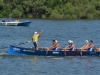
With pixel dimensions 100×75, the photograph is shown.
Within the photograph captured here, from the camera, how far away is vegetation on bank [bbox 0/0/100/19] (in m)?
124

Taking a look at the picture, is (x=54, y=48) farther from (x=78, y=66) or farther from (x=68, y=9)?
(x=68, y=9)

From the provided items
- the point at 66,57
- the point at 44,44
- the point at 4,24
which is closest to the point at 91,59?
the point at 66,57

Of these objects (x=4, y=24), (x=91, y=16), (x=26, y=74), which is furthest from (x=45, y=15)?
(x=26, y=74)

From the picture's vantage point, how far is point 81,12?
124 m

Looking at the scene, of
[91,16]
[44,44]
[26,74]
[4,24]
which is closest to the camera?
[26,74]

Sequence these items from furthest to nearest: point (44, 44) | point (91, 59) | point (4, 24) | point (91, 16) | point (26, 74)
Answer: point (91, 16)
point (4, 24)
point (44, 44)
point (91, 59)
point (26, 74)

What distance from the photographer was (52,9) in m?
128

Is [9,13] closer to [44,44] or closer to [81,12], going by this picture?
[81,12]

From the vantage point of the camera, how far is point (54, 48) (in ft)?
132

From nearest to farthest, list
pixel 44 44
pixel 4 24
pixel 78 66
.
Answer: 1. pixel 78 66
2. pixel 44 44
3. pixel 4 24

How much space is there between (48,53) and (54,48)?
0.88 meters

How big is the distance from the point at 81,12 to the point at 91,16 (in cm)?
312

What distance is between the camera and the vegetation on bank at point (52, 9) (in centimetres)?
12412

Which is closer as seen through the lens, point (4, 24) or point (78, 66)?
point (78, 66)
